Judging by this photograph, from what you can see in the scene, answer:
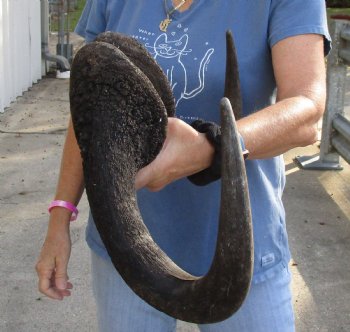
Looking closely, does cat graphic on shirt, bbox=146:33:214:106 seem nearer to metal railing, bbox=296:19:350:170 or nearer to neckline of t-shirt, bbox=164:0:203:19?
neckline of t-shirt, bbox=164:0:203:19

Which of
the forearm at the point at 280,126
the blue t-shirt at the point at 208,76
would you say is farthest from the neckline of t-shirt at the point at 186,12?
the forearm at the point at 280,126

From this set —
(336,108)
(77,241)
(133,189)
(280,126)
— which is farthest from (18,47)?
(133,189)

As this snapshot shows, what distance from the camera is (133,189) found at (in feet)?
4.92

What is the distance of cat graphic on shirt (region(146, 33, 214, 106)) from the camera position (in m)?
2.09

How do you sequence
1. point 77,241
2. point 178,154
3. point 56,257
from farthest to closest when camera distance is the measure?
point 77,241, point 56,257, point 178,154

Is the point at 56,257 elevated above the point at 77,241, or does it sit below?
above

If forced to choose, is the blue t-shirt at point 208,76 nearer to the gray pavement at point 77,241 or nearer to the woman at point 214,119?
the woman at point 214,119

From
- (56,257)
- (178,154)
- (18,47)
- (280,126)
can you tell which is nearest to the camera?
(178,154)

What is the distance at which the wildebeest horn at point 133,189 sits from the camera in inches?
51.8

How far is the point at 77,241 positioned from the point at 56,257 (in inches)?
121

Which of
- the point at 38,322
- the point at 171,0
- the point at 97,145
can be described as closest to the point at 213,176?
the point at 97,145

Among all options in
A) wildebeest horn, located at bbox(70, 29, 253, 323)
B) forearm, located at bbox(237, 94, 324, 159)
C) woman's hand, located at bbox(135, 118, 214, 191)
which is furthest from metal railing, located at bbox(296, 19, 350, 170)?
wildebeest horn, located at bbox(70, 29, 253, 323)

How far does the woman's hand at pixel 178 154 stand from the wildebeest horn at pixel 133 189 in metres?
0.06

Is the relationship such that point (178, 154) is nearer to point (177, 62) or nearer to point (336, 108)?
point (177, 62)
